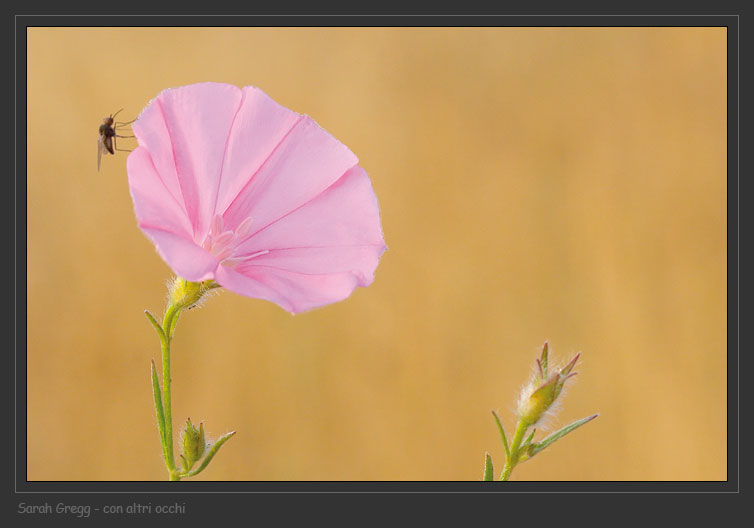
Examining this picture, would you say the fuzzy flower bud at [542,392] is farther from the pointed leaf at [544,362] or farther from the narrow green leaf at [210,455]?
the narrow green leaf at [210,455]

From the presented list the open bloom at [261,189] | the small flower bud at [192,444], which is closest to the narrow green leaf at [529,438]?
the open bloom at [261,189]

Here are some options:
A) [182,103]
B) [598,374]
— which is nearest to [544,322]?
[598,374]

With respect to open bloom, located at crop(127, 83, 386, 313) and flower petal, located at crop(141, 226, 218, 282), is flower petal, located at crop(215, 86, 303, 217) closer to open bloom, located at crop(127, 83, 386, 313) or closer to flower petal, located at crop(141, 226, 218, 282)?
open bloom, located at crop(127, 83, 386, 313)

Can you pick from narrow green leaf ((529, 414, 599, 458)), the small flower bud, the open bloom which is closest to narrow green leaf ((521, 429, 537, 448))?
narrow green leaf ((529, 414, 599, 458))

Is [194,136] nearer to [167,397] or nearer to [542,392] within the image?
[167,397]

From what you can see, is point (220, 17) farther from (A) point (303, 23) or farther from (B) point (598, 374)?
(B) point (598, 374)

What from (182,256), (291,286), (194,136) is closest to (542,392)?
(291,286)

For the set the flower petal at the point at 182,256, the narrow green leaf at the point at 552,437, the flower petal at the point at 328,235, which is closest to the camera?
the flower petal at the point at 182,256
